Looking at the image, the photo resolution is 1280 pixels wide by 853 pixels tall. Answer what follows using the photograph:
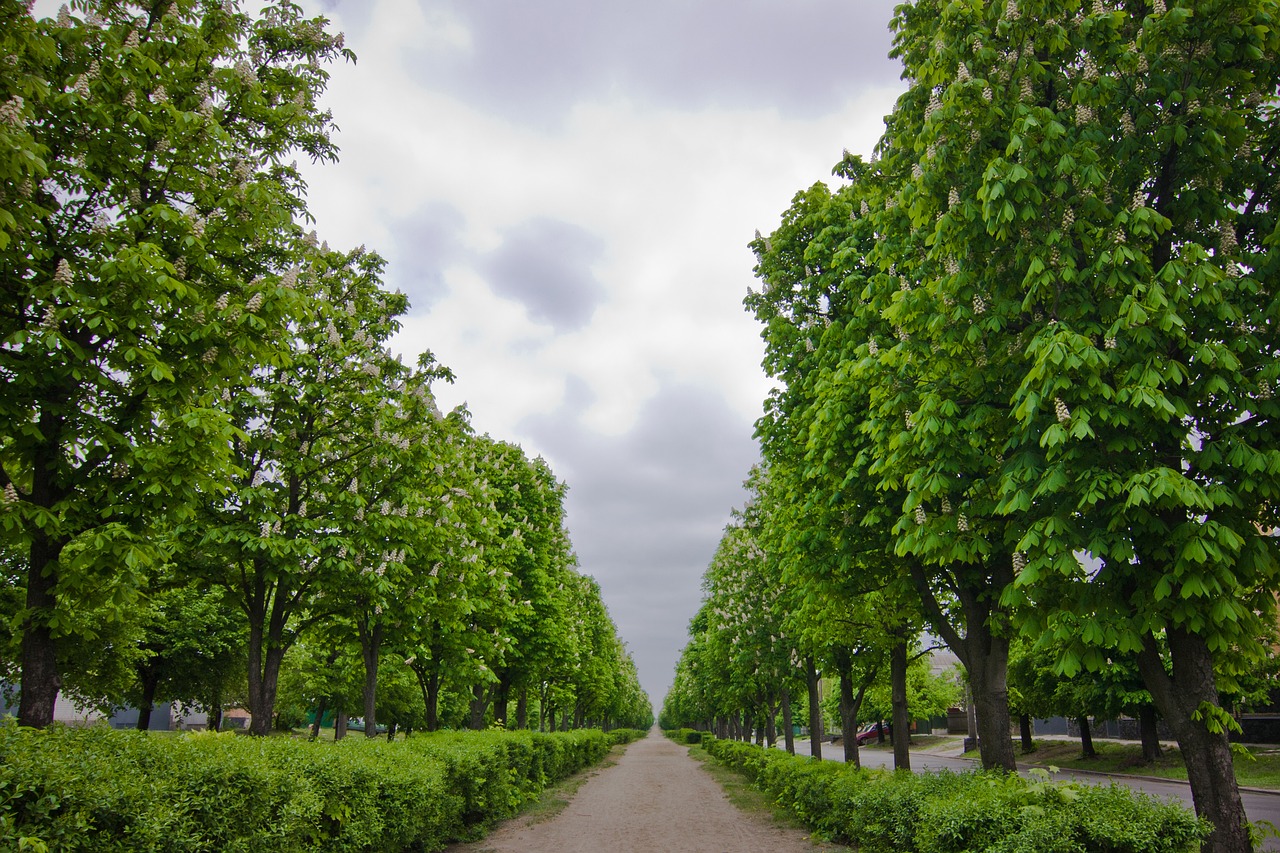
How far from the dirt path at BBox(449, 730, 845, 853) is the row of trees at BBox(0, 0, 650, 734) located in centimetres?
536

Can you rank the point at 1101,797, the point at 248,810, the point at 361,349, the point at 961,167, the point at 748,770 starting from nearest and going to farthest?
1. the point at 248,810
2. the point at 1101,797
3. the point at 961,167
4. the point at 361,349
5. the point at 748,770

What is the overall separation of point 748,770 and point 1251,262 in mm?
25196

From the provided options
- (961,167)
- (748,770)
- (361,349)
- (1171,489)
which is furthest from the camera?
(748,770)

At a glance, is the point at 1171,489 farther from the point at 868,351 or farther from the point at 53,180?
the point at 53,180

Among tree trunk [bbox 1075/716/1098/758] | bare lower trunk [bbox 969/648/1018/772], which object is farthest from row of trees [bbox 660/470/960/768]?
tree trunk [bbox 1075/716/1098/758]

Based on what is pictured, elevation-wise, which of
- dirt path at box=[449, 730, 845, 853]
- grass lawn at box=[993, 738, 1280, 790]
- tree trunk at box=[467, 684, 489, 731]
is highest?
tree trunk at box=[467, 684, 489, 731]

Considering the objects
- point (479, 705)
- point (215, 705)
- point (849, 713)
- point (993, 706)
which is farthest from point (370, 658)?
point (215, 705)

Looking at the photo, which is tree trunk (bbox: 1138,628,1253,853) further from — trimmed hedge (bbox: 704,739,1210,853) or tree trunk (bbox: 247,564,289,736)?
tree trunk (bbox: 247,564,289,736)

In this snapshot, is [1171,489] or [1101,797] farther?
[1101,797]

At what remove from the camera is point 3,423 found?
22.6 feet

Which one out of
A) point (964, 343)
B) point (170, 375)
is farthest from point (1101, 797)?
point (170, 375)

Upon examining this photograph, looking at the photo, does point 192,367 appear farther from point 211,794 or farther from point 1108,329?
point 1108,329

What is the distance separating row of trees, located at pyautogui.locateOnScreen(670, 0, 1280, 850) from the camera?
670 cm

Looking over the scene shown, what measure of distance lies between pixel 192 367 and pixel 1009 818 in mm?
9976
